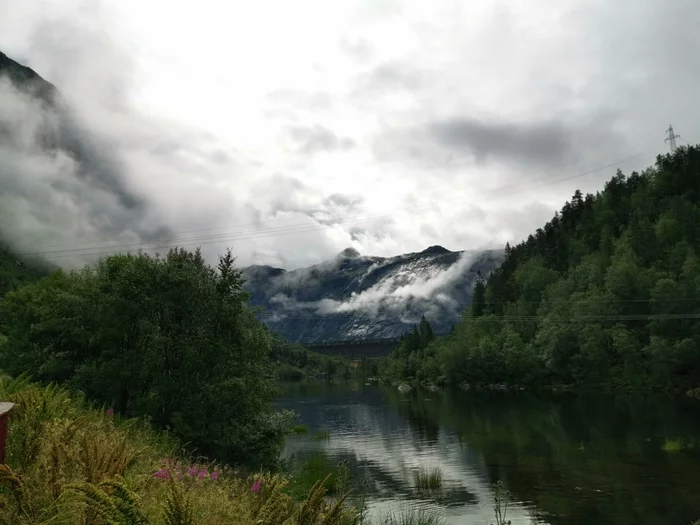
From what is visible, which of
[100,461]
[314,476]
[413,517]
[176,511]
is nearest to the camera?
[176,511]

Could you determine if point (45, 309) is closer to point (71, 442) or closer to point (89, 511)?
point (71, 442)

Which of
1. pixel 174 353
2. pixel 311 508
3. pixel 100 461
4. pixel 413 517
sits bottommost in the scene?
pixel 413 517

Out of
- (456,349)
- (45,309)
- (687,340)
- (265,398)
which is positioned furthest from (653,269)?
(45,309)

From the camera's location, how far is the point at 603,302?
11581 cm

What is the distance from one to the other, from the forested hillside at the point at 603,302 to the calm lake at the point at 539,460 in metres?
28.1

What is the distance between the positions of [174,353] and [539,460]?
28.7 m

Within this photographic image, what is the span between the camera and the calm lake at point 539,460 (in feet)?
89.7

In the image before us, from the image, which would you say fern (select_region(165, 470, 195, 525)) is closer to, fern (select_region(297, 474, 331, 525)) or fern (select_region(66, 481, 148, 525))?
fern (select_region(66, 481, 148, 525))

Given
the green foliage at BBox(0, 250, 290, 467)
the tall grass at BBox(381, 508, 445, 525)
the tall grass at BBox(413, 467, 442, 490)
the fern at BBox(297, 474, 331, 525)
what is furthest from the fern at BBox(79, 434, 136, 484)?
the tall grass at BBox(413, 467, 442, 490)

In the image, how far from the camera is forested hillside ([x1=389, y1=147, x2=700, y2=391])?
99938mm

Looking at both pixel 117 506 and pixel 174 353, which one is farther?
pixel 174 353

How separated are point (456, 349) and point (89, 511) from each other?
501ft

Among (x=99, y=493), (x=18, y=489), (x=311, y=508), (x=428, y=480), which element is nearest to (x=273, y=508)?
(x=311, y=508)

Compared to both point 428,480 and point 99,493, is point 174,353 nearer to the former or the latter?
point 428,480
